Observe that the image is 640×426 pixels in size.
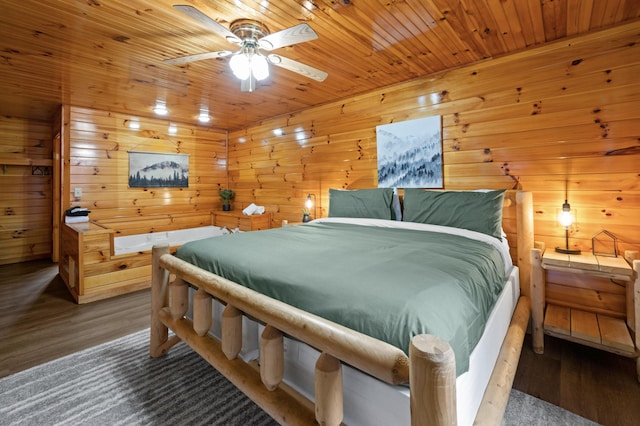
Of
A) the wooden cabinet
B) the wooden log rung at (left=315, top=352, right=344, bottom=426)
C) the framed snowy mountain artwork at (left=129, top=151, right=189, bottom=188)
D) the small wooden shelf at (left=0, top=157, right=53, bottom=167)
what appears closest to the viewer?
the wooden log rung at (left=315, top=352, right=344, bottom=426)

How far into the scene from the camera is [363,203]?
2914 mm

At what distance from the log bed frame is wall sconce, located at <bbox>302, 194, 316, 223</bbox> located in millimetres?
2021

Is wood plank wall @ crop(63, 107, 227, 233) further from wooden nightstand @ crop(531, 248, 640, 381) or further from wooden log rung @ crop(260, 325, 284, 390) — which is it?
wooden nightstand @ crop(531, 248, 640, 381)

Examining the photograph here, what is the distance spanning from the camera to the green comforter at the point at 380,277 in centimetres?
94

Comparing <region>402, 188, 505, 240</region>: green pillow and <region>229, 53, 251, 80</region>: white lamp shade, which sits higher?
<region>229, 53, 251, 80</region>: white lamp shade

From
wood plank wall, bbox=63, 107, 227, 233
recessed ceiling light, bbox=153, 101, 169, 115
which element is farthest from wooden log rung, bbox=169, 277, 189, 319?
wood plank wall, bbox=63, 107, 227, 233

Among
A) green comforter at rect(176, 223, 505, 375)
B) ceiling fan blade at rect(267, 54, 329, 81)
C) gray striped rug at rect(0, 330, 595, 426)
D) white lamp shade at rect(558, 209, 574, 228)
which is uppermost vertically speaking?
ceiling fan blade at rect(267, 54, 329, 81)

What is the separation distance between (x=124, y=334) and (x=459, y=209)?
2.83 metres

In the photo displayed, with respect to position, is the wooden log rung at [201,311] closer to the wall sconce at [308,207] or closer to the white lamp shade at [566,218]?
the wall sconce at [308,207]

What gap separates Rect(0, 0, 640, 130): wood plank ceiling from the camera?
5.79 feet

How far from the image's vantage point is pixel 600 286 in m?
2.06

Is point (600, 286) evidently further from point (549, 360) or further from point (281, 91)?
point (281, 91)

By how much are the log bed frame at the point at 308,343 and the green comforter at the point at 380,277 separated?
0.33 ft

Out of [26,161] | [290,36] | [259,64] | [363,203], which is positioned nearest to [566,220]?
[363,203]
